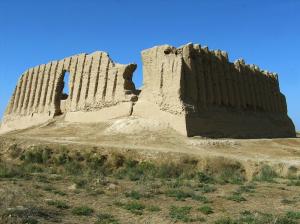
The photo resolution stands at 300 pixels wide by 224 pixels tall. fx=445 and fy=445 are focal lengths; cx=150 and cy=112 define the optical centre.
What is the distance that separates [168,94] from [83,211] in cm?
1664

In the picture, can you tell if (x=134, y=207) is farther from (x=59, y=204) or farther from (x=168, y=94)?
(x=168, y=94)

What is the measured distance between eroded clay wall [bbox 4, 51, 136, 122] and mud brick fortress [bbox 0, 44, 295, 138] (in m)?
0.07

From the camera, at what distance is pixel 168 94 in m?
25.6

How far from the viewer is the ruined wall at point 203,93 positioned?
2512 cm

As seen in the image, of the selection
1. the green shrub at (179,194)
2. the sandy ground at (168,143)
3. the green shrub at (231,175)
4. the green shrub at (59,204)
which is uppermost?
the sandy ground at (168,143)

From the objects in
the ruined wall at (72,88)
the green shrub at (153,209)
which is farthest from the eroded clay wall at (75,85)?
the green shrub at (153,209)

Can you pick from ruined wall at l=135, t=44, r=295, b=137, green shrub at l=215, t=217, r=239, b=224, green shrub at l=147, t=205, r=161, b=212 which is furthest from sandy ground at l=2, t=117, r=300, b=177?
green shrub at l=215, t=217, r=239, b=224

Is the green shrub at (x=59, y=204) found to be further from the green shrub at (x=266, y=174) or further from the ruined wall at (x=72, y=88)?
the ruined wall at (x=72, y=88)

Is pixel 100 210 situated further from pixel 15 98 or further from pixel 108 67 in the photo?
pixel 15 98

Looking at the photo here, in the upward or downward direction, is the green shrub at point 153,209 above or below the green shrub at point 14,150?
below

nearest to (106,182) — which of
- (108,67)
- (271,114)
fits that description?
(108,67)

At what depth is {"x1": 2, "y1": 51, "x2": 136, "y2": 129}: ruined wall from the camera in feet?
96.1

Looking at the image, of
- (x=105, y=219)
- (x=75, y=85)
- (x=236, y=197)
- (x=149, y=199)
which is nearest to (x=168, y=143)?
(x=236, y=197)

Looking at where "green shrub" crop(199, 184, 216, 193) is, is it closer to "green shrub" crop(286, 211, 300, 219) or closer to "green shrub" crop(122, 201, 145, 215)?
"green shrub" crop(122, 201, 145, 215)
